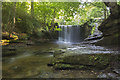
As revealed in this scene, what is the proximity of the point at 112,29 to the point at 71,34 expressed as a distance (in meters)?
9.69

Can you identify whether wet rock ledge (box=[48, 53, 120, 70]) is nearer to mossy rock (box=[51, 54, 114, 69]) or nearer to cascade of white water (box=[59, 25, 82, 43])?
mossy rock (box=[51, 54, 114, 69])

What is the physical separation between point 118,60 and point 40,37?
13218 mm

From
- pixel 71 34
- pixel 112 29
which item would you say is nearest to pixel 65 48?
pixel 112 29

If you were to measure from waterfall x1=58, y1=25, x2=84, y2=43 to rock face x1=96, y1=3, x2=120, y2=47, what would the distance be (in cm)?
795

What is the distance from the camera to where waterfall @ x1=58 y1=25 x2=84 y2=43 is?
15.8 metres

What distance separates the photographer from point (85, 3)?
730cm

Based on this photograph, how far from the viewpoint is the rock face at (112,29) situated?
6667mm

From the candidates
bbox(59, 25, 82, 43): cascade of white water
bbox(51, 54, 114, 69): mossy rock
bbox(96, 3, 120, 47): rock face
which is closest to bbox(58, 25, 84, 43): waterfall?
bbox(59, 25, 82, 43): cascade of white water

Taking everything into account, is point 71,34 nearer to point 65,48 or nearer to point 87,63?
point 65,48

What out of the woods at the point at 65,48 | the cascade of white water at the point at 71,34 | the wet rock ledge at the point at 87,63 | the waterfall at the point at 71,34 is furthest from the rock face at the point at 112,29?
the cascade of white water at the point at 71,34

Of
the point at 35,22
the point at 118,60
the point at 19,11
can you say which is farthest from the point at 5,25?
the point at 118,60

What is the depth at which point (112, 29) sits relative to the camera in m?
7.19

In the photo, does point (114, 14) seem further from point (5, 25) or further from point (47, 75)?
point (5, 25)

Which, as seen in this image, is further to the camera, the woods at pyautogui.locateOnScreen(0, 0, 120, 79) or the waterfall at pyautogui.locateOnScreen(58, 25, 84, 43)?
the waterfall at pyautogui.locateOnScreen(58, 25, 84, 43)
